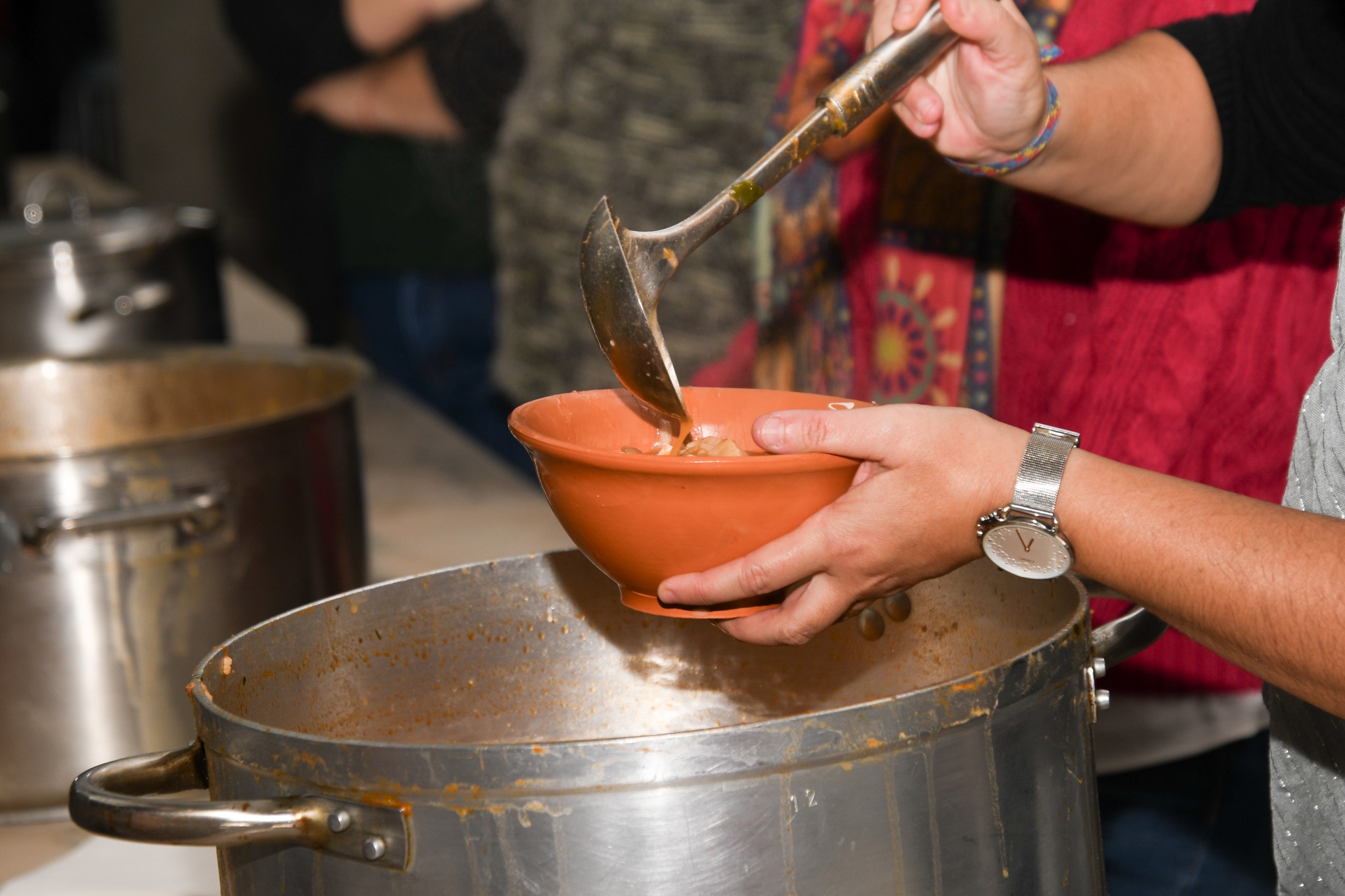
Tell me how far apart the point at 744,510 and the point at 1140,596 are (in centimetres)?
19

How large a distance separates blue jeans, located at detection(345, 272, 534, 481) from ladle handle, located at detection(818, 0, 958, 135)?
1956mm

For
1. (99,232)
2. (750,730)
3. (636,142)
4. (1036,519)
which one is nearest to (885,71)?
(1036,519)

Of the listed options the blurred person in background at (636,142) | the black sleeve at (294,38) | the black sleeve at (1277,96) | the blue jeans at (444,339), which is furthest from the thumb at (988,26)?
the blue jeans at (444,339)

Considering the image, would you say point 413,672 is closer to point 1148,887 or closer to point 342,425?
point 342,425

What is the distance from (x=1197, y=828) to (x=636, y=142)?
1.14 meters

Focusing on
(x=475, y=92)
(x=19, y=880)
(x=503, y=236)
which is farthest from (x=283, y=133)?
(x=19, y=880)

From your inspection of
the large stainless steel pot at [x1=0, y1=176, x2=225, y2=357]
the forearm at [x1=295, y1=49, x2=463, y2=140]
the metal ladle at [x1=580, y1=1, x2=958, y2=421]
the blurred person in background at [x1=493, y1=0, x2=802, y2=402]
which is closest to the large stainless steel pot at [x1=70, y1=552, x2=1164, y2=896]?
the metal ladle at [x1=580, y1=1, x2=958, y2=421]

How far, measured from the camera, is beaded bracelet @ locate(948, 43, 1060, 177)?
89 centimetres

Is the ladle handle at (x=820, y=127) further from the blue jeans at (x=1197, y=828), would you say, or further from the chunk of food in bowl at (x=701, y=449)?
the blue jeans at (x=1197, y=828)

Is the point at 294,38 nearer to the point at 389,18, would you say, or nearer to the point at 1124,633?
the point at 389,18

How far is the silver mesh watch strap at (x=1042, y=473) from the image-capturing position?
0.62m

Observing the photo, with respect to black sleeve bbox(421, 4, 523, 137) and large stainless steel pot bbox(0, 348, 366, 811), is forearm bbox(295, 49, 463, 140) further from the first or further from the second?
large stainless steel pot bbox(0, 348, 366, 811)

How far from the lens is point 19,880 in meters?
0.88

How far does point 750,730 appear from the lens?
0.50 m
